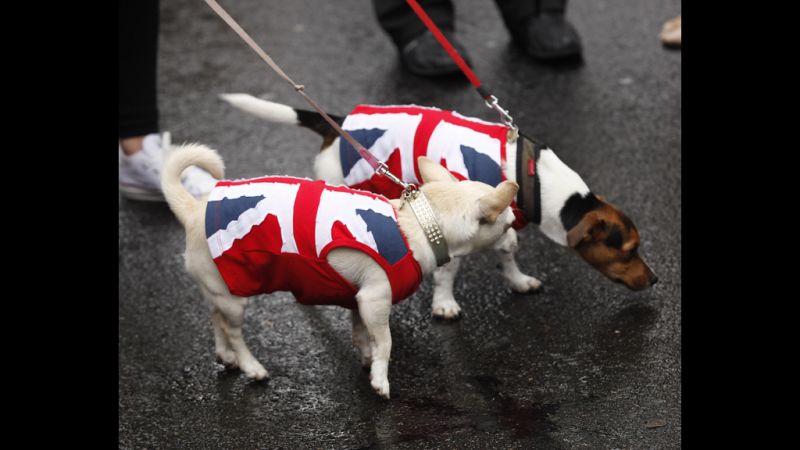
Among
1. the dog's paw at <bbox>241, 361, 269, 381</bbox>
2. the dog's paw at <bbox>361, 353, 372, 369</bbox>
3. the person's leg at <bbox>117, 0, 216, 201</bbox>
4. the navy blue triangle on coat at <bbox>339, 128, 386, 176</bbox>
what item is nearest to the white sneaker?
the person's leg at <bbox>117, 0, 216, 201</bbox>

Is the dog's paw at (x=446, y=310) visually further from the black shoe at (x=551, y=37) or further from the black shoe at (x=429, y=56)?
the black shoe at (x=551, y=37)

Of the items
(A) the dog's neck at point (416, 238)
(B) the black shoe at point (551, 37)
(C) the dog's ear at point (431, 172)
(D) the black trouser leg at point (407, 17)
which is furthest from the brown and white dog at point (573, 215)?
(B) the black shoe at point (551, 37)

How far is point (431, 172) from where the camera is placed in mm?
3754

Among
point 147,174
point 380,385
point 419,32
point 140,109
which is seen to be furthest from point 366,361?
point 419,32

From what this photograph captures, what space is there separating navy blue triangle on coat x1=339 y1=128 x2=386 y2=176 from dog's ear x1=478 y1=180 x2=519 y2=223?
822 millimetres

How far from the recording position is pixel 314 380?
13.1 ft

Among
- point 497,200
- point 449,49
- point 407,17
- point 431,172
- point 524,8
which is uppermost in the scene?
point 449,49

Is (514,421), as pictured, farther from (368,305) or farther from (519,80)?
(519,80)

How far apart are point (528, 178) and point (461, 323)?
2.36ft

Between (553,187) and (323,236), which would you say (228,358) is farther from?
(553,187)

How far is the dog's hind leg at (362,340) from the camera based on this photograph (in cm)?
395

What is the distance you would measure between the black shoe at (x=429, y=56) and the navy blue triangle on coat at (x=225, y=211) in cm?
298

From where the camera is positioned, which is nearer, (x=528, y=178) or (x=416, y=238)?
(x=416, y=238)

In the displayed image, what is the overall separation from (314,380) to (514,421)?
0.84m
